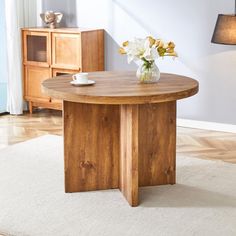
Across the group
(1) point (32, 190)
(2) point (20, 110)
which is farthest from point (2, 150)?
(2) point (20, 110)

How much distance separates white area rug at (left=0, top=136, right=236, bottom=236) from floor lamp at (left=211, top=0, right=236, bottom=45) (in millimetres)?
1041

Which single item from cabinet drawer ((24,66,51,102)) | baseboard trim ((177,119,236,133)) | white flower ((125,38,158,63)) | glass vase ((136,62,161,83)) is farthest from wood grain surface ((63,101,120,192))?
cabinet drawer ((24,66,51,102))

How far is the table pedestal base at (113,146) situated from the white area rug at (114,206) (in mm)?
87

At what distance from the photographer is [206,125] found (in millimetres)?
5465

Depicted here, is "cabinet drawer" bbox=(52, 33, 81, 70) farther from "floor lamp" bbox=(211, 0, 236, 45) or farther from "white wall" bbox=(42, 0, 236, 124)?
"floor lamp" bbox=(211, 0, 236, 45)

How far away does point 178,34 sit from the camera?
545cm

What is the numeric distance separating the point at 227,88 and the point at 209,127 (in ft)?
1.36

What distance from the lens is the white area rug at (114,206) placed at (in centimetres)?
323

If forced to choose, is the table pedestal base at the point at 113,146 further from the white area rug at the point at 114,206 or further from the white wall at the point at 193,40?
the white wall at the point at 193,40

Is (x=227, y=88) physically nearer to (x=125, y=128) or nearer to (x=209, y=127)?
(x=209, y=127)

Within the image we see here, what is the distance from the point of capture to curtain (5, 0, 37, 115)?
596cm

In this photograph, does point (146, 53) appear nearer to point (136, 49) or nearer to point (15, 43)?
point (136, 49)

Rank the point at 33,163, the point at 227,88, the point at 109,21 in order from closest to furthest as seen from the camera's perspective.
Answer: the point at 33,163, the point at 227,88, the point at 109,21

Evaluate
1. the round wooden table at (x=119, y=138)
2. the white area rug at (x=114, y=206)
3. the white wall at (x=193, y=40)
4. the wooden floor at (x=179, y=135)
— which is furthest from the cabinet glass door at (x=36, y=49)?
the round wooden table at (x=119, y=138)
